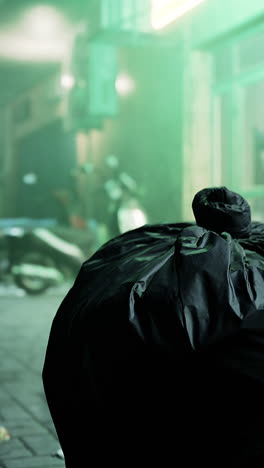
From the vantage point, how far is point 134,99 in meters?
12.1

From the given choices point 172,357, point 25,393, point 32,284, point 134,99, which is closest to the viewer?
point 172,357

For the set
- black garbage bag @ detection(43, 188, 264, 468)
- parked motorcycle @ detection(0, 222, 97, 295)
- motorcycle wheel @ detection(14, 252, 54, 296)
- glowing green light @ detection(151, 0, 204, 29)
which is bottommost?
motorcycle wheel @ detection(14, 252, 54, 296)

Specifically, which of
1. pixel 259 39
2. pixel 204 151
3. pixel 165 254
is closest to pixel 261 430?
pixel 165 254

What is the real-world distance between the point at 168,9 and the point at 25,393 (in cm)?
515

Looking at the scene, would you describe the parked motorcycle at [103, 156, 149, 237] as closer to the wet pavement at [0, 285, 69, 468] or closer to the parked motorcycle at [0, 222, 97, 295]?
the parked motorcycle at [0, 222, 97, 295]

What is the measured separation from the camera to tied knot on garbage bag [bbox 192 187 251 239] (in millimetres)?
Result: 2473

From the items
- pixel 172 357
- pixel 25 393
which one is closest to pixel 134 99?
pixel 25 393

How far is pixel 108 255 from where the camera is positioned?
269cm

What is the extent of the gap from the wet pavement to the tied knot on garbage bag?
5.47 ft

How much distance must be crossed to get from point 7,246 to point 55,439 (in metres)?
8.36

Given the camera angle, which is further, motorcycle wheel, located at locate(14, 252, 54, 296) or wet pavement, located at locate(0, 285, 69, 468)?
motorcycle wheel, located at locate(14, 252, 54, 296)

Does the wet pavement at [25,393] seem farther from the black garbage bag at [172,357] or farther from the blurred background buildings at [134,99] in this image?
the blurred background buildings at [134,99]

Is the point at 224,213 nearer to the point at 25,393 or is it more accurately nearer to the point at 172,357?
the point at 172,357

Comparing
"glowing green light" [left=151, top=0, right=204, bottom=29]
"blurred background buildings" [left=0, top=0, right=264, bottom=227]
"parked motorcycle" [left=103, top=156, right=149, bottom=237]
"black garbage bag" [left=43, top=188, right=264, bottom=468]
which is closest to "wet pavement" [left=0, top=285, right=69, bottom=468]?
"black garbage bag" [left=43, top=188, right=264, bottom=468]
